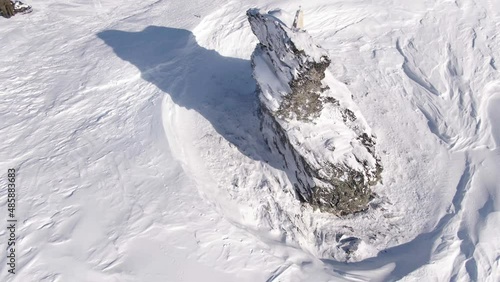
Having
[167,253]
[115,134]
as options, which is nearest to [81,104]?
[115,134]

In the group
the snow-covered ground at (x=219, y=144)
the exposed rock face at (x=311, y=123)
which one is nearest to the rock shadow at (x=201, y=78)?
the snow-covered ground at (x=219, y=144)

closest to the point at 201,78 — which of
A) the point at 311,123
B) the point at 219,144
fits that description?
the point at 219,144

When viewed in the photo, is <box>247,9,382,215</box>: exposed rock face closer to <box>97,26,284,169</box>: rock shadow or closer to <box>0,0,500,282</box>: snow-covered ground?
<box>0,0,500,282</box>: snow-covered ground

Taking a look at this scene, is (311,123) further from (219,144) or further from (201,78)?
(201,78)

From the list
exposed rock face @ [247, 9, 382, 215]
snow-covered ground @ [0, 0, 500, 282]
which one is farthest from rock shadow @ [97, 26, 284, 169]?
exposed rock face @ [247, 9, 382, 215]

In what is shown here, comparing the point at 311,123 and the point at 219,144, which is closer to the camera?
the point at 311,123

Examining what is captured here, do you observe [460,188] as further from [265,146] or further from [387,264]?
[265,146]
